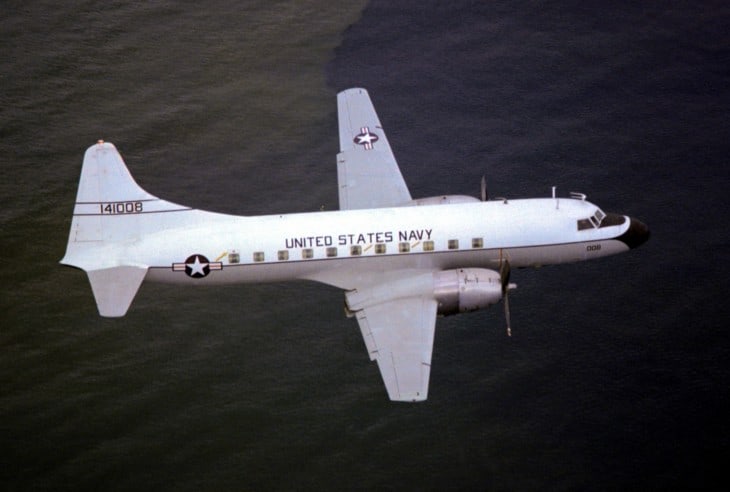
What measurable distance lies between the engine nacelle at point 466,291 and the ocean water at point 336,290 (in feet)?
22.0

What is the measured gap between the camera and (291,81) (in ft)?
348

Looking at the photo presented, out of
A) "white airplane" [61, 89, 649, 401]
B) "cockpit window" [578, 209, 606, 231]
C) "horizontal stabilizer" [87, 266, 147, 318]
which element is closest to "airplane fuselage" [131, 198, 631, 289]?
"white airplane" [61, 89, 649, 401]

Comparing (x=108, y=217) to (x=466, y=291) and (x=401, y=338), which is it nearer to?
(x=401, y=338)

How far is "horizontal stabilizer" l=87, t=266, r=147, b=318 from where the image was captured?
8056cm

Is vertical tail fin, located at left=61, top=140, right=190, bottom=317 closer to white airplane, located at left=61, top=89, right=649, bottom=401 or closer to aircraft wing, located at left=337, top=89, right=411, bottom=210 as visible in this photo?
white airplane, located at left=61, top=89, right=649, bottom=401

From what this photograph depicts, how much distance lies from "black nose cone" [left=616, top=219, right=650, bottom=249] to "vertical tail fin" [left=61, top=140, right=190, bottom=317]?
83.1 ft

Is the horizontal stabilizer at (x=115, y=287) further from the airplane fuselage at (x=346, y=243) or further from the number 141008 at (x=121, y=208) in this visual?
the number 141008 at (x=121, y=208)

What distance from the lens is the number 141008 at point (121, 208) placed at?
275 feet

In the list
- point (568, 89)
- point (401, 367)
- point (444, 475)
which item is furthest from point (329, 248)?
point (568, 89)

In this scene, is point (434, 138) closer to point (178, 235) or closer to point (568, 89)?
point (568, 89)

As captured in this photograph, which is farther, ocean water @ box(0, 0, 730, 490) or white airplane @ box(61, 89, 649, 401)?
ocean water @ box(0, 0, 730, 490)

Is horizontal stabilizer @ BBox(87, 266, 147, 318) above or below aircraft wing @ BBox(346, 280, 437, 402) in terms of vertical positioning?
above

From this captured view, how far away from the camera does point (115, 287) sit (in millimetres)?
81500

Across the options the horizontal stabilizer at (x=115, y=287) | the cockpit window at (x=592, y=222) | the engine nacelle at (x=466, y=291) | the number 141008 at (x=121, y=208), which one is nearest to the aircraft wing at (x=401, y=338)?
the engine nacelle at (x=466, y=291)
